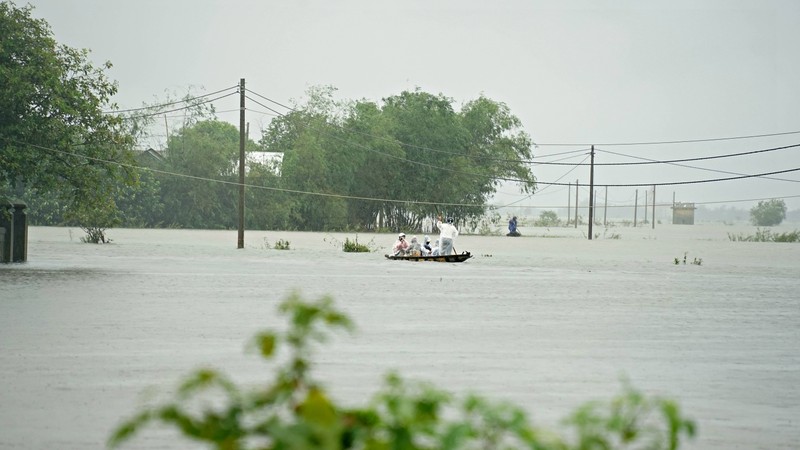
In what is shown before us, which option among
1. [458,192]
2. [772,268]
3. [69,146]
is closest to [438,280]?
[69,146]

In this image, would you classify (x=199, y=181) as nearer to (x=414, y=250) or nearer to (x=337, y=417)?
(x=414, y=250)

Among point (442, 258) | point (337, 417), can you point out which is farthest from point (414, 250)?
point (337, 417)

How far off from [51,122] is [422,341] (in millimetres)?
22396

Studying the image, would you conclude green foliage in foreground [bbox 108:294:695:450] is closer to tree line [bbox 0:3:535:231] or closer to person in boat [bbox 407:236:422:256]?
person in boat [bbox 407:236:422:256]

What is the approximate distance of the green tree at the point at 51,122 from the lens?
3409 centimetres

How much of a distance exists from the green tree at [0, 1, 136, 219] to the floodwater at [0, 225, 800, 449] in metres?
2.76

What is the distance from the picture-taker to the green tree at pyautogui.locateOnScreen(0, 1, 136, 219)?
34.1 metres

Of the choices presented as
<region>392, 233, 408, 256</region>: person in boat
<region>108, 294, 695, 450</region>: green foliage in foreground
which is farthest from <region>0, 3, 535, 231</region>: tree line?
<region>108, 294, 695, 450</region>: green foliage in foreground

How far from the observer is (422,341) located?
16.0 m

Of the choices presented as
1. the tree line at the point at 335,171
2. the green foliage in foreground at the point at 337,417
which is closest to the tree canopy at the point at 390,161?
the tree line at the point at 335,171

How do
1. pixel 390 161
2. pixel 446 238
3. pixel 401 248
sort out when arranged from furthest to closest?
pixel 390 161 → pixel 401 248 → pixel 446 238

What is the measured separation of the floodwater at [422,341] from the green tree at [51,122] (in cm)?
276

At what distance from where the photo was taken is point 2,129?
34.6 meters

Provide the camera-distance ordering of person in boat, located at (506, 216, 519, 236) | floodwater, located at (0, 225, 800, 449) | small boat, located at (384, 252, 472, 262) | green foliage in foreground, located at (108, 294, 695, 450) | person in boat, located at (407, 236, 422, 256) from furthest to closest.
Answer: person in boat, located at (506, 216, 519, 236), person in boat, located at (407, 236, 422, 256), small boat, located at (384, 252, 472, 262), floodwater, located at (0, 225, 800, 449), green foliage in foreground, located at (108, 294, 695, 450)
